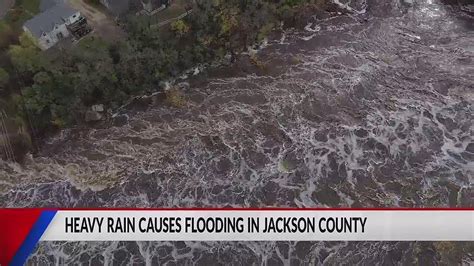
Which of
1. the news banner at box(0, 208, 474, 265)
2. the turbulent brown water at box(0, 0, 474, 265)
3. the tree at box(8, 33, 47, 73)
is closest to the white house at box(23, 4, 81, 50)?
the tree at box(8, 33, 47, 73)

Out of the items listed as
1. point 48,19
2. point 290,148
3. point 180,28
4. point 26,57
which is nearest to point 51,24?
point 48,19

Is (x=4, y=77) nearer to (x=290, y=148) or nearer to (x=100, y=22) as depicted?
(x=100, y=22)

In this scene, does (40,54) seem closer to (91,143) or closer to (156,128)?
(91,143)

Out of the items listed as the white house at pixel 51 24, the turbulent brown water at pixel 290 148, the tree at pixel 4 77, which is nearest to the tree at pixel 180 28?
the turbulent brown water at pixel 290 148

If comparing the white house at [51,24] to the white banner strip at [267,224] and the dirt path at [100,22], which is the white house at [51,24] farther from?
the white banner strip at [267,224]

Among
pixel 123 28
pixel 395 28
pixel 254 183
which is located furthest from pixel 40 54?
pixel 395 28

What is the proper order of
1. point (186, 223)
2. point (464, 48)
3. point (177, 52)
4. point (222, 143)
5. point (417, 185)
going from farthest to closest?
point (464, 48) → point (177, 52) → point (222, 143) → point (417, 185) → point (186, 223)
